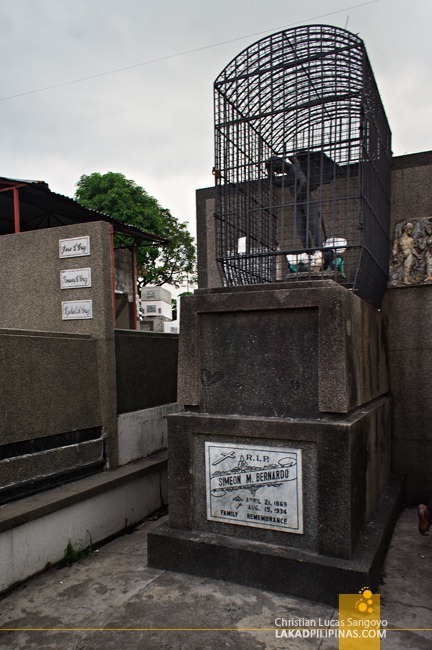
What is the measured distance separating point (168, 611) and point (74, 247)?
3.53 metres

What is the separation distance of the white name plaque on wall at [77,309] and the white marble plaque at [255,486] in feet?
6.82

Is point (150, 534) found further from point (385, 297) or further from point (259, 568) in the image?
point (385, 297)

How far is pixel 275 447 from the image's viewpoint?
3723 mm

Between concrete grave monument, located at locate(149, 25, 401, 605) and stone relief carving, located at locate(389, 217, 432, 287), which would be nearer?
concrete grave monument, located at locate(149, 25, 401, 605)

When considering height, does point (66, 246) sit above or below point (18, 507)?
above

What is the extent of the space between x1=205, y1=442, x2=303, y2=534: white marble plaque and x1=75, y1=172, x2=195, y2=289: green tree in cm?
1982

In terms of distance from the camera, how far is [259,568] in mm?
3604

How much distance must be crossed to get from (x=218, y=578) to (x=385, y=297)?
3.46 m

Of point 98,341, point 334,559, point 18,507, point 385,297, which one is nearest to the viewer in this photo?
point 334,559

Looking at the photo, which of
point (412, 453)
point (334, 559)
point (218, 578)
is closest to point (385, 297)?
point (412, 453)

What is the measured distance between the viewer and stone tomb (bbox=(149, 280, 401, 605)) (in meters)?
3.50

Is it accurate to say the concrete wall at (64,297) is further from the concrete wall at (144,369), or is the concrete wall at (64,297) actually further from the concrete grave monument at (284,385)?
the concrete grave monument at (284,385)

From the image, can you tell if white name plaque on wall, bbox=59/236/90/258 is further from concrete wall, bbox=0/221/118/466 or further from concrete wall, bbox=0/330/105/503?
concrete wall, bbox=0/330/105/503

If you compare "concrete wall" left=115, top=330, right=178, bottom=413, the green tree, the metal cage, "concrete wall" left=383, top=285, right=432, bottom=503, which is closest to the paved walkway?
"concrete wall" left=383, top=285, right=432, bottom=503
